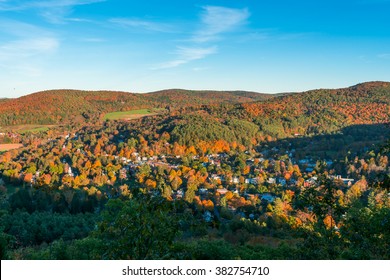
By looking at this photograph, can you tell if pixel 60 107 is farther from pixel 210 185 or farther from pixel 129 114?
pixel 210 185

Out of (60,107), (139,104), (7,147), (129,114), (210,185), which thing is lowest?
(210,185)

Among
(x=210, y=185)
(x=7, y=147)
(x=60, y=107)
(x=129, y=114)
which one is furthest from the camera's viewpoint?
(x=60, y=107)

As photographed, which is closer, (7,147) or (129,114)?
(7,147)

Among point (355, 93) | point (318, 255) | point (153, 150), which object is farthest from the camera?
point (355, 93)

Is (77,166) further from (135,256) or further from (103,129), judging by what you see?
(135,256)

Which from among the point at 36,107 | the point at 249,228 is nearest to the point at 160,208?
the point at 249,228

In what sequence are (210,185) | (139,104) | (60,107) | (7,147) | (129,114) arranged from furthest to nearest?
1. (139,104)
2. (60,107)
3. (129,114)
4. (7,147)
5. (210,185)

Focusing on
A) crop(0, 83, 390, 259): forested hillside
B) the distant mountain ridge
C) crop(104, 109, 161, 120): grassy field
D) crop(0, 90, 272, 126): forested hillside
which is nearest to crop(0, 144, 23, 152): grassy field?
crop(0, 83, 390, 259): forested hillside

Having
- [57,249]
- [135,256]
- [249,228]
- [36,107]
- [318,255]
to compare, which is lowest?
[249,228]

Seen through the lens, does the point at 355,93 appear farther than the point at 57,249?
Yes

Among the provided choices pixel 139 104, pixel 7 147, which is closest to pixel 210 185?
pixel 7 147

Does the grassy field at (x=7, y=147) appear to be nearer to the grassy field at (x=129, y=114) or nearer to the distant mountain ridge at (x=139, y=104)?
the distant mountain ridge at (x=139, y=104)
